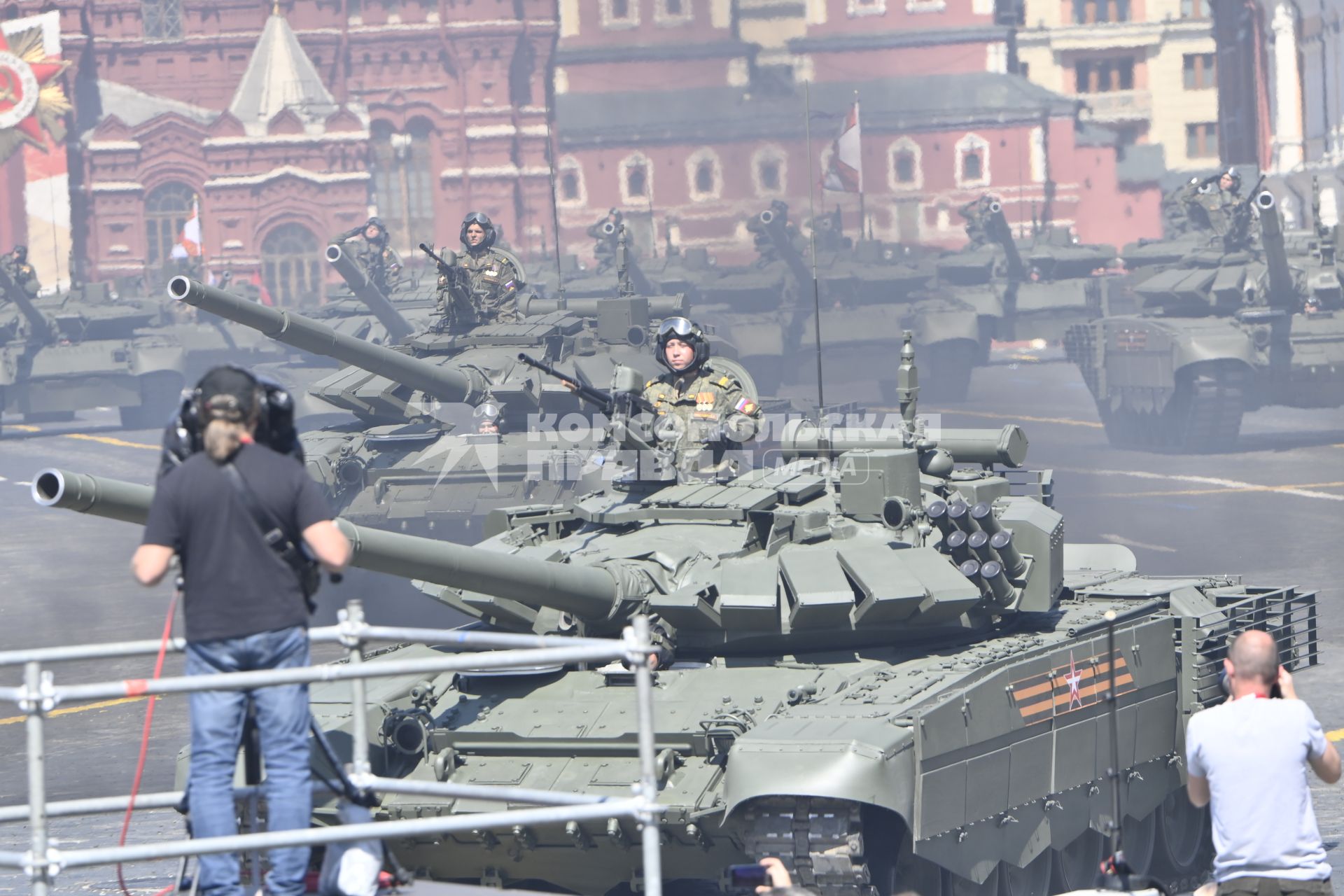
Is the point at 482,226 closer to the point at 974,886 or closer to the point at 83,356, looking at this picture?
the point at 974,886

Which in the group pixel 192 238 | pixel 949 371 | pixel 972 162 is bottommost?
pixel 949 371

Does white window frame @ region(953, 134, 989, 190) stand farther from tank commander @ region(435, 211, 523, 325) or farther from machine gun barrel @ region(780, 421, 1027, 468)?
machine gun barrel @ region(780, 421, 1027, 468)

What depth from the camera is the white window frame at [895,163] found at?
74812 mm

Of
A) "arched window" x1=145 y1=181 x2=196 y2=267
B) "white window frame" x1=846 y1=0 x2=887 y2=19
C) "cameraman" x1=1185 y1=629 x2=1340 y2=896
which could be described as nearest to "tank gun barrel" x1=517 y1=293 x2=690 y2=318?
"cameraman" x1=1185 y1=629 x2=1340 y2=896

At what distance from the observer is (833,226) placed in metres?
63.6

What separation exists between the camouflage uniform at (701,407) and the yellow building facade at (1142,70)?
71666 mm

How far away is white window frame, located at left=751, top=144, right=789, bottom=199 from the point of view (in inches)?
2670

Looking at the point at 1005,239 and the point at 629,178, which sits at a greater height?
the point at 629,178

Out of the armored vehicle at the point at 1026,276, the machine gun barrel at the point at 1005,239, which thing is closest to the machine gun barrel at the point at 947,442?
the armored vehicle at the point at 1026,276

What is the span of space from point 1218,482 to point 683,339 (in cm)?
2023

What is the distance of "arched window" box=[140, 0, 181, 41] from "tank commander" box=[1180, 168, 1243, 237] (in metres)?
44.8

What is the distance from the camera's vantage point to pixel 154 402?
44625 mm

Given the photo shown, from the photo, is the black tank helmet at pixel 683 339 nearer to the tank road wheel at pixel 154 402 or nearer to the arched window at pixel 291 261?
the tank road wheel at pixel 154 402

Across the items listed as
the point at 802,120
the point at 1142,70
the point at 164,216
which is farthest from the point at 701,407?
the point at 1142,70
